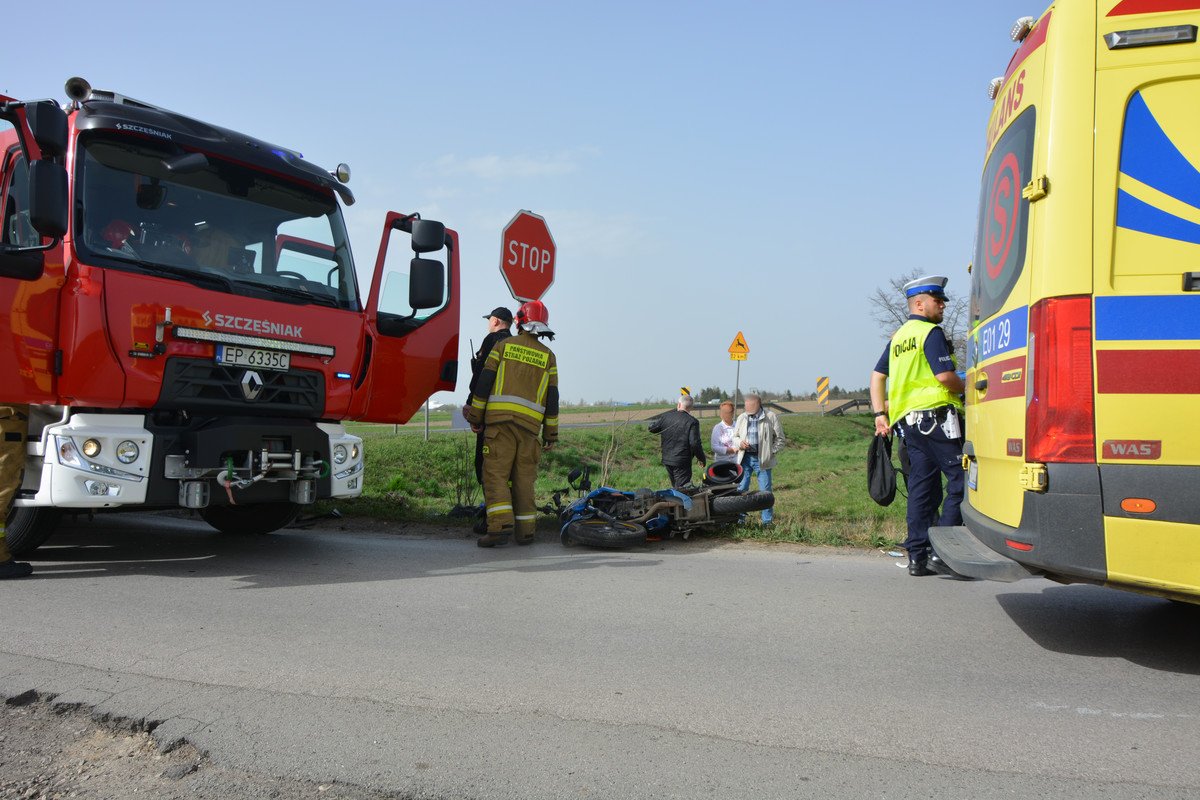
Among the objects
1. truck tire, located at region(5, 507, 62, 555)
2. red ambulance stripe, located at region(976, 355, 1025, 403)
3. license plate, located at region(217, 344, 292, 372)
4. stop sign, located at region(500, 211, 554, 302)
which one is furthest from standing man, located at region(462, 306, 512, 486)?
red ambulance stripe, located at region(976, 355, 1025, 403)

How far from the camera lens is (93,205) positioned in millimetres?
5676

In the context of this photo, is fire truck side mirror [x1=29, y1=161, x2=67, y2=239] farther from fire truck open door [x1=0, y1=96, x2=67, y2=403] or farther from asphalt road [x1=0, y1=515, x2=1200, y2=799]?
asphalt road [x1=0, y1=515, x2=1200, y2=799]

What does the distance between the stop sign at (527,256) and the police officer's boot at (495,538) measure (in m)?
2.24

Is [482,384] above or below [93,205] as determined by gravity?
below

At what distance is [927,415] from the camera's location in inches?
230

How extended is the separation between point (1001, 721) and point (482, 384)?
16.3 feet

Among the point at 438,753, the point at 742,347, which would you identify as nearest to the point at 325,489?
the point at 438,753

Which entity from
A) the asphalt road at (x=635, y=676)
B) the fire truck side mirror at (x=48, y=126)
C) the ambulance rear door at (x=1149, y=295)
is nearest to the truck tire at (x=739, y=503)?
the asphalt road at (x=635, y=676)

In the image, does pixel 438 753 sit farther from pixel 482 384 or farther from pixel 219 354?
pixel 482 384

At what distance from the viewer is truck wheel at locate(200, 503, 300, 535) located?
7.80m

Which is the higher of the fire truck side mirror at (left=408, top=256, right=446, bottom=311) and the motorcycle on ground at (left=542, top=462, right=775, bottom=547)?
the fire truck side mirror at (left=408, top=256, right=446, bottom=311)

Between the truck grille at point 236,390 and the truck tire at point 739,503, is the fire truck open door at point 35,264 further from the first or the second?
the truck tire at point 739,503

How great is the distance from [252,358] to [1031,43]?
516 cm

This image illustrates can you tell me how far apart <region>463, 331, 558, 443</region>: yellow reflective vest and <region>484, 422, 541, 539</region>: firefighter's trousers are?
0.32 ft
